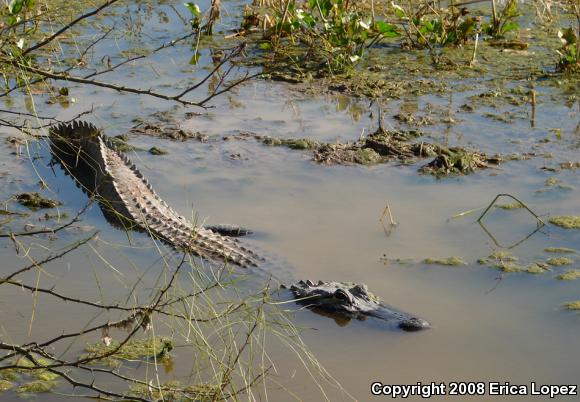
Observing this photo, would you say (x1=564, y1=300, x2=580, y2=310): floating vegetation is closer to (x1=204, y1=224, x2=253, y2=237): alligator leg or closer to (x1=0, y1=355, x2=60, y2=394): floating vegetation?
(x1=204, y1=224, x2=253, y2=237): alligator leg

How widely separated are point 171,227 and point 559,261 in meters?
2.34

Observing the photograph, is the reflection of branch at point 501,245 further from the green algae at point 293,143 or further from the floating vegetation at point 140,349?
the floating vegetation at point 140,349

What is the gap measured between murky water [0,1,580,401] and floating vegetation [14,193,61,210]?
0.44 ft

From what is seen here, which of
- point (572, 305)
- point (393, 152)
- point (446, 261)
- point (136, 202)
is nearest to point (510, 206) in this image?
point (446, 261)

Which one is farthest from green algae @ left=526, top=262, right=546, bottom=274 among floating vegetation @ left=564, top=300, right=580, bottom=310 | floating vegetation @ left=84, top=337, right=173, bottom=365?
floating vegetation @ left=84, top=337, right=173, bottom=365

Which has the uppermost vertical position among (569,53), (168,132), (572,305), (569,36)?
(569,36)

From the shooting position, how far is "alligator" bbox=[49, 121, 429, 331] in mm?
4863

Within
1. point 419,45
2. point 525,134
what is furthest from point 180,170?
point 419,45

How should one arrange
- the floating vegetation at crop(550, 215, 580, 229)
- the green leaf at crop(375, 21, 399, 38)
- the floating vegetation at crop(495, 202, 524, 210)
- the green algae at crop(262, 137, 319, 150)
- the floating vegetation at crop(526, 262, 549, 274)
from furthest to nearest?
the green leaf at crop(375, 21, 399, 38)
the green algae at crop(262, 137, 319, 150)
the floating vegetation at crop(495, 202, 524, 210)
the floating vegetation at crop(550, 215, 580, 229)
the floating vegetation at crop(526, 262, 549, 274)

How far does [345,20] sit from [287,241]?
3.09 meters

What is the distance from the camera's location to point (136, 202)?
5.97 meters

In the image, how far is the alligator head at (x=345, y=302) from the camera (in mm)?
4812

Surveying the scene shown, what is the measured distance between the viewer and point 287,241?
5.75 meters

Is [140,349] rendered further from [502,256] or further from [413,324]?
[502,256]
